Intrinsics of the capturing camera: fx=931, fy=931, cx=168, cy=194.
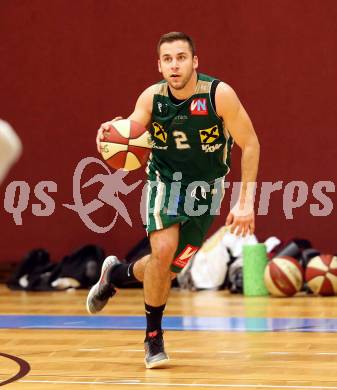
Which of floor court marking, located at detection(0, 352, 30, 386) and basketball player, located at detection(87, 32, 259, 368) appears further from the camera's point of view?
basketball player, located at detection(87, 32, 259, 368)

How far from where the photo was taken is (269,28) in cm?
1004

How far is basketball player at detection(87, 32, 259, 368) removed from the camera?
474 centimetres

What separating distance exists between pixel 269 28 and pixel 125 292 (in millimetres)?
3223

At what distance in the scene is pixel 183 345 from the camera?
556 centimetres

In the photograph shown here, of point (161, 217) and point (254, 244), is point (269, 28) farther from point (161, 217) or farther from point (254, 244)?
point (161, 217)

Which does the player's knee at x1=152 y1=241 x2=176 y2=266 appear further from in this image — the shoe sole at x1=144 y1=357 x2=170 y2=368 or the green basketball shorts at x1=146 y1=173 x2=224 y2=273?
the shoe sole at x1=144 y1=357 x2=170 y2=368

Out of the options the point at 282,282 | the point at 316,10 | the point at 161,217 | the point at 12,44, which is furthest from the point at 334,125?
the point at 161,217

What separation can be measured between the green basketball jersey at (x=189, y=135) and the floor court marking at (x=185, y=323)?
5.56 ft

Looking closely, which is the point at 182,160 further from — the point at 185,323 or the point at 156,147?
the point at 185,323

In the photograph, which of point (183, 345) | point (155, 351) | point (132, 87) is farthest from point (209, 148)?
point (132, 87)

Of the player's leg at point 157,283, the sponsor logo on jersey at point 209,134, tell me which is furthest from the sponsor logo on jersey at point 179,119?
the player's leg at point 157,283

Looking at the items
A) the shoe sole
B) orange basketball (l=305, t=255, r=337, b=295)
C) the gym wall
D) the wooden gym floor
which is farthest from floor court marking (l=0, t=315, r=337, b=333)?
the gym wall

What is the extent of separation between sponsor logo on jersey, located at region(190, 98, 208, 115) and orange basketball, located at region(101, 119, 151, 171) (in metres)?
0.28

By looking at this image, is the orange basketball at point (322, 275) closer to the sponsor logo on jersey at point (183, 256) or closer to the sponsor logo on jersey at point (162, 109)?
the sponsor logo on jersey at point (183, 256)
